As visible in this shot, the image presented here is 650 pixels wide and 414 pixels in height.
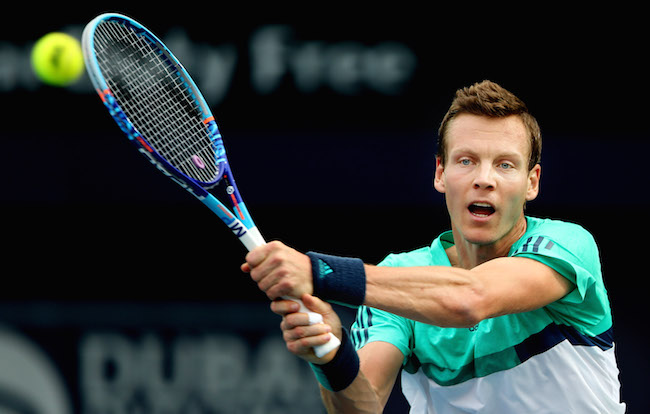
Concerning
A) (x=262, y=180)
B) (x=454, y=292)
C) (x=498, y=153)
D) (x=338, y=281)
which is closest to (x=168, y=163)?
(x=338, y=281)

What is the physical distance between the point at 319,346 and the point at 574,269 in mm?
872

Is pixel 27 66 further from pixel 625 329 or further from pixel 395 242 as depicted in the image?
pixel 625 329

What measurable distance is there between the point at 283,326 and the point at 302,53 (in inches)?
137

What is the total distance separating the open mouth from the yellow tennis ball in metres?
3.22

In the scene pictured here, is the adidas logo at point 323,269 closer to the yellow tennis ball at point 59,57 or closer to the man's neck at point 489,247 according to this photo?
the man's neck at point 489,247

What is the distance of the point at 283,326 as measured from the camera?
3006mm

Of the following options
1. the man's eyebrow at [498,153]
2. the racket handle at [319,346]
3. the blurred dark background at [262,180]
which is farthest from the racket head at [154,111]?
the blurred dark background at [262,180]

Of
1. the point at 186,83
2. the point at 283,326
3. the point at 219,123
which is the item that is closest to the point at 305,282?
the point at 283,326

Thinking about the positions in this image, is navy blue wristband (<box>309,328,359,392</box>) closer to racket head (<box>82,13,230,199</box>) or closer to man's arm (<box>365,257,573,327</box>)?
man's arm (<box>365,257,573,327</box>)

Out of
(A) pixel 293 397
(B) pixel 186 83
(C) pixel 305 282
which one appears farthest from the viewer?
(A) pixel 293 397

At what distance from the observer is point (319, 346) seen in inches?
119

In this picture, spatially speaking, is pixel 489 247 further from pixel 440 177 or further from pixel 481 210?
pixel 440 177

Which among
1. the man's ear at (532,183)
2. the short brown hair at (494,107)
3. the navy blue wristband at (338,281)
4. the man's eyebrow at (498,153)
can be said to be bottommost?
the navy blue wristband at (338,281)

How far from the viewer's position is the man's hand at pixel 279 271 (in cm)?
288
